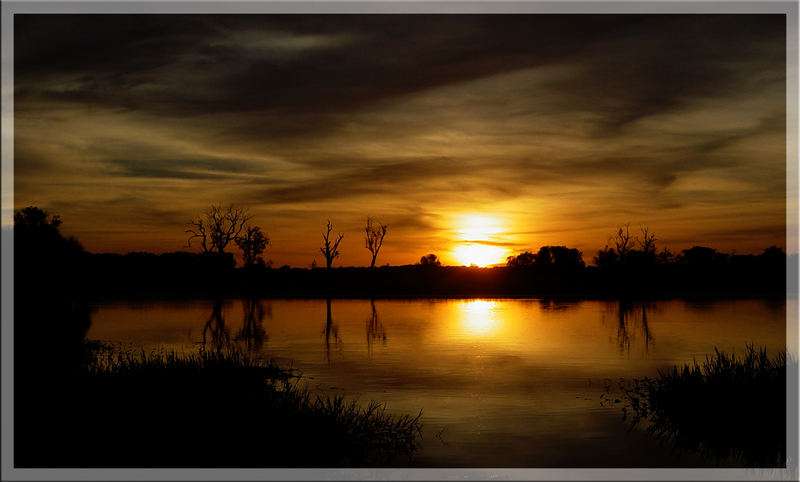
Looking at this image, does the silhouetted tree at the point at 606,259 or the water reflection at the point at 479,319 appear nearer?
the water reflection at the point at 479,319

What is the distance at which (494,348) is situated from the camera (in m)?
35.1

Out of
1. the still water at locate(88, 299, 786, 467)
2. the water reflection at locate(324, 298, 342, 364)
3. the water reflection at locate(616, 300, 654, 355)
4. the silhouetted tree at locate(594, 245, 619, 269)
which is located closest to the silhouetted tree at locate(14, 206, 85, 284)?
the still water at locate(88, 299, 786, 467)

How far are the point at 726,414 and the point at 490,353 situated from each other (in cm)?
1613

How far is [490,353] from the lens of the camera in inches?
1305

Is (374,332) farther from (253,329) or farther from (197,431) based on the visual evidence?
(197,431)

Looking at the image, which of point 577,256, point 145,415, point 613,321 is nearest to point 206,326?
point 613,321

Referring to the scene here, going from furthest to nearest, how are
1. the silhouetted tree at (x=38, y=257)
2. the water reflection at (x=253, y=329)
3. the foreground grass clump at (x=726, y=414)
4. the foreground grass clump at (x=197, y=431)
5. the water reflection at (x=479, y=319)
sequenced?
the water reflection at (x=479, y=319) < the water reflection at (x=253, y=329) < the silhouetted tree at (x=38, y=257) < the foreground grass clump at (x=726, y=414) < the foreground grass clump at (x=197, y=431)

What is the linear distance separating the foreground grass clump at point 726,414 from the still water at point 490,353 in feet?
2.50

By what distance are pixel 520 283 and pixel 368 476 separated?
101254 mm

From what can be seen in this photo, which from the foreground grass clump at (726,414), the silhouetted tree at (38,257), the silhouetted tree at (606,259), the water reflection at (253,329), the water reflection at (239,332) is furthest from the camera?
the silhouetted tree at (606,259)

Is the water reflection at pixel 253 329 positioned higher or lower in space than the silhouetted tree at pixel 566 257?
lower

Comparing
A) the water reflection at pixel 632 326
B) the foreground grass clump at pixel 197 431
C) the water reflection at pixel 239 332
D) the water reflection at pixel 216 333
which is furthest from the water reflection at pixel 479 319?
the foreground grass clump at pixel 197 431

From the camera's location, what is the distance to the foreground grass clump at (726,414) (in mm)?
15719

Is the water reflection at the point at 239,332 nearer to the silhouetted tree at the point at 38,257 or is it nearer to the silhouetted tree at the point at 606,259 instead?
the silhouetted tree at the point at 38,257
